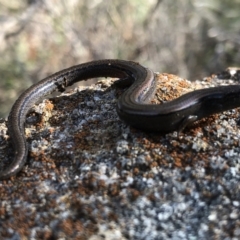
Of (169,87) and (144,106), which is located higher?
(169,87)

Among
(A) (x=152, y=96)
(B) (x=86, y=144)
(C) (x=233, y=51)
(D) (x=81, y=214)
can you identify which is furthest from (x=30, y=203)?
(C) (x=233, y=51)

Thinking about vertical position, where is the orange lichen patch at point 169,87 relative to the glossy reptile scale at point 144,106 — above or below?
above

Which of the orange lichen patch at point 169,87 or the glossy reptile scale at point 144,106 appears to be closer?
the glossy reptile scale at point 144,106

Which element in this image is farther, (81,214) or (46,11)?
(46,11)

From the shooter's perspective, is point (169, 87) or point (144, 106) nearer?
point (144, 106)

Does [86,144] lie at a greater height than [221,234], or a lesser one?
greater

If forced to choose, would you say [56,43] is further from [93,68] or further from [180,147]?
[180,147]

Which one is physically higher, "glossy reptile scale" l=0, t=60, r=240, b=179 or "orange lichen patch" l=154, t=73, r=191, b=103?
"orange lichen patch" l=154, t=73, r=191, b=103

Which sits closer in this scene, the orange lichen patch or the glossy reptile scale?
the glossy reptile scale
